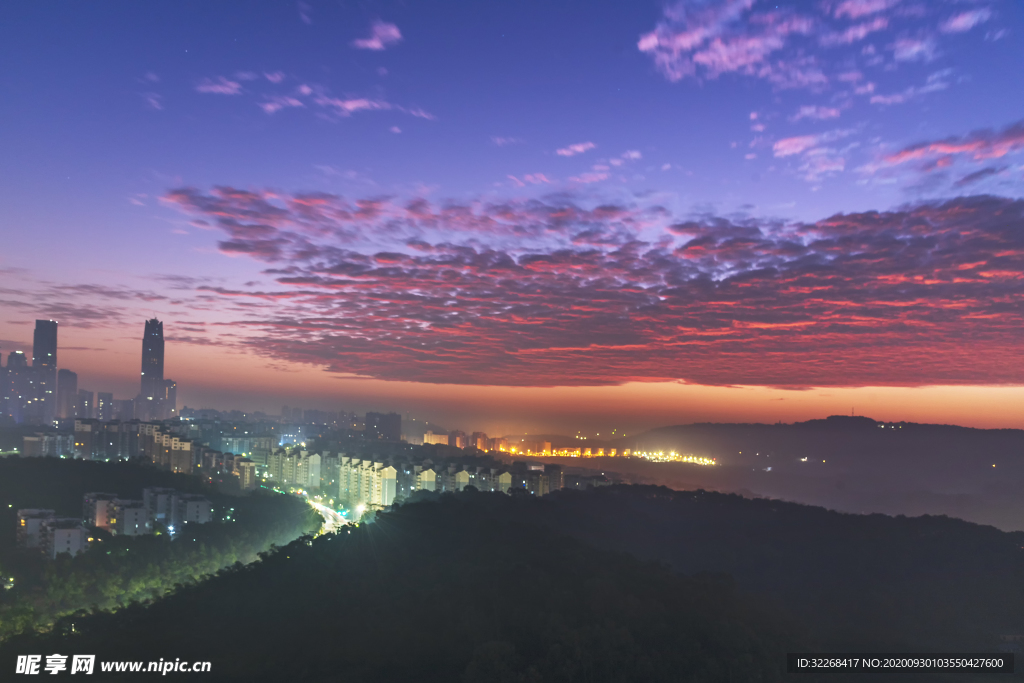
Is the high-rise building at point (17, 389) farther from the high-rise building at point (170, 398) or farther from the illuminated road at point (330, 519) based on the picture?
the illuminated road at point (330, 519)

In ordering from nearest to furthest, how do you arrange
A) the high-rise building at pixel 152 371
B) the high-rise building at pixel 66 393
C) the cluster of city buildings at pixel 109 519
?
the cluster of city buildings at pixel 109 519 → the high-rise building at pixel 66 393 → the high-rise building at pixel 152 371

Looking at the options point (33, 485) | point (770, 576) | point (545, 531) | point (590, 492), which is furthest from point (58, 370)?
point (770, 576)

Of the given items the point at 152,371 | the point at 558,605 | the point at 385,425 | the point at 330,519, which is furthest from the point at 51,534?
the point at 152,371

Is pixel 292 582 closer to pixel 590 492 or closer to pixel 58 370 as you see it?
pixel 590 492

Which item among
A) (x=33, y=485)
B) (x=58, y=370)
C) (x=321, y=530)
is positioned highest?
(x=58, y=370)

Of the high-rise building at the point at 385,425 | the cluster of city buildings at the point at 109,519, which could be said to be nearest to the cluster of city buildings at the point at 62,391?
the high-rise building at the point at 385,425

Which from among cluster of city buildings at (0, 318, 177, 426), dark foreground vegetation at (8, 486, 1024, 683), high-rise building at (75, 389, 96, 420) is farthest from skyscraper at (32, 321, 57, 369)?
dark foreground vegetation at (8, 486, 1024, 683)

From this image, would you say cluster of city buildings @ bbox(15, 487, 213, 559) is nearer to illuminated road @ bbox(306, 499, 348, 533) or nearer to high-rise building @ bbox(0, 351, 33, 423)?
illuminated road @ bbox(306, 499, 348, 533)
